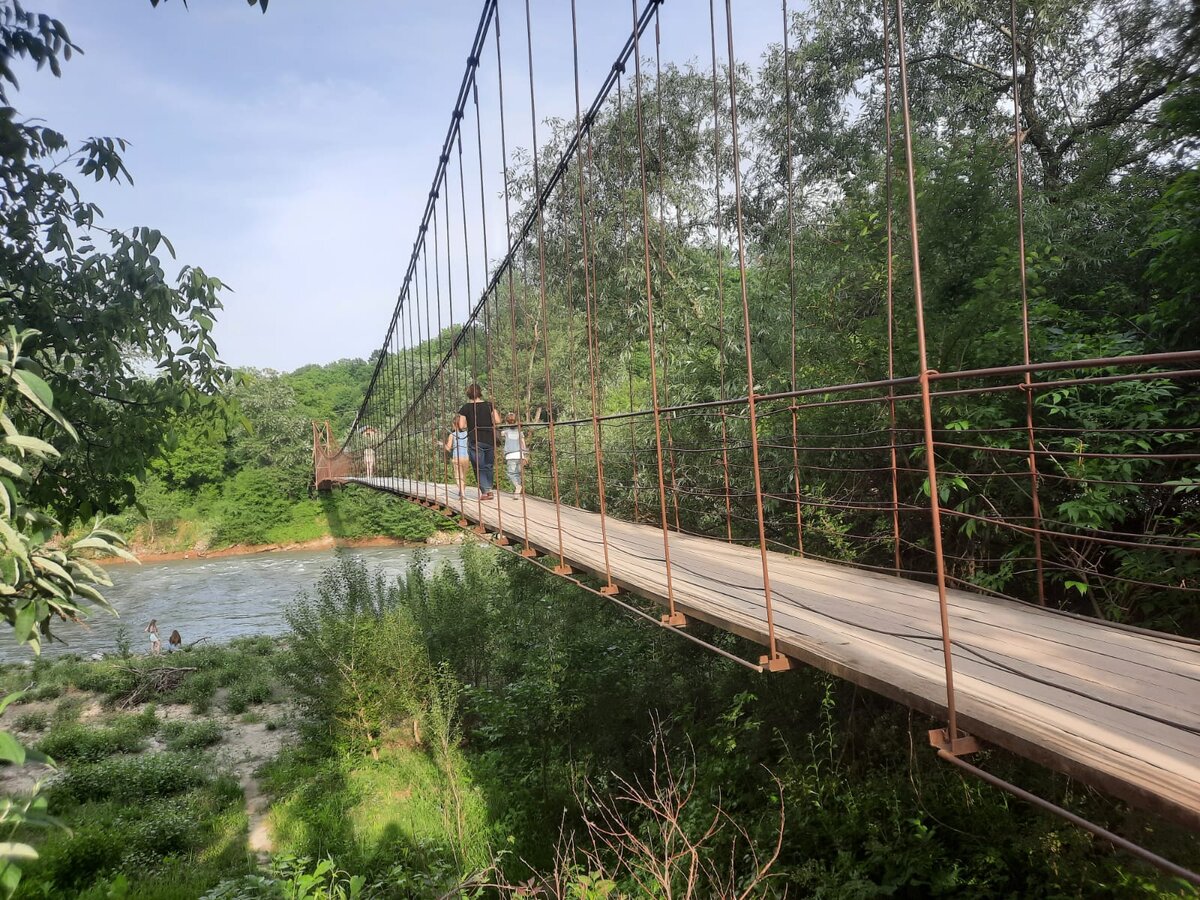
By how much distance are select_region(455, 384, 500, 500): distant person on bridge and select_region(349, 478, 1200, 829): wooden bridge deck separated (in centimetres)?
239

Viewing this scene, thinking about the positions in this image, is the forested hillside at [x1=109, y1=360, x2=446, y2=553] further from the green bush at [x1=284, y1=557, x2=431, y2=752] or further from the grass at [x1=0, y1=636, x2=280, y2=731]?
the green bush at [x1=284, y1=557, x2=431, y2=752]

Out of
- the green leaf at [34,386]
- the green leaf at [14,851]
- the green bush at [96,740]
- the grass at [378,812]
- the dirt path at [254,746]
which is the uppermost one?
the green leaf at [34,386]

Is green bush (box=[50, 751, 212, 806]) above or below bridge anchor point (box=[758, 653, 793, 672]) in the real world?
below

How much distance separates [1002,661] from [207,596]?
16212 millimetres

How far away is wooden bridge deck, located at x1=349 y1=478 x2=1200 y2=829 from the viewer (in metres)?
0.96

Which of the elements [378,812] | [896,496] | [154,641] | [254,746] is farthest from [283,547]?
[896,496]

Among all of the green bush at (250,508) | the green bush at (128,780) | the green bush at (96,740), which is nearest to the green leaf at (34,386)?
the green bush at (128,780)

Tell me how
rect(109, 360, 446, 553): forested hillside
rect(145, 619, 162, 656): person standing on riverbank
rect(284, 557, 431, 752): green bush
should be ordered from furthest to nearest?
rect(109, 360, 446, 553): forested hillside
rect(145, 619, 162, 656): person standing on riverbank
rect(284, 557, 431, 752): green bush

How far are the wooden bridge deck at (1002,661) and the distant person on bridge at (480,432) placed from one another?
239 centimetres

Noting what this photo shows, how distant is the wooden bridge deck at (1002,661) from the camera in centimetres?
96

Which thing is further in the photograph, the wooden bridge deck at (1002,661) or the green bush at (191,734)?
the green bush at (191,734)

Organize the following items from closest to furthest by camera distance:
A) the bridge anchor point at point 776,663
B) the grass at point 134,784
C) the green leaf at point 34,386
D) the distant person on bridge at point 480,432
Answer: the green leaf at point 34,386
the bridge anchor point at point 776,663
the grass at point 134,784
the distant person on bridge at point 480,432

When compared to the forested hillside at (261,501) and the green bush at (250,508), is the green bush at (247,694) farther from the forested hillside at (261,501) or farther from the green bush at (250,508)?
the green bush at (250,508)

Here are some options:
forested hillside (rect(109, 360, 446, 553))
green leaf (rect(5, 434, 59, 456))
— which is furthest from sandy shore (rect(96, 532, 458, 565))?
green leaf (rect(5, 434, 59, 456))
